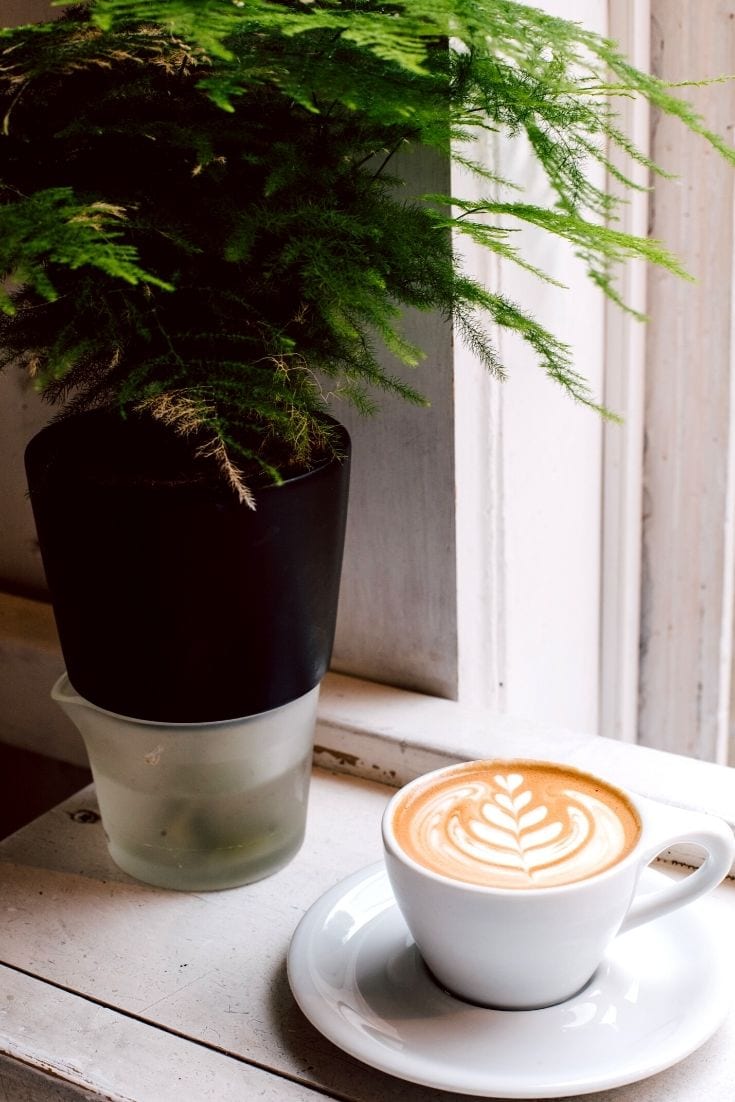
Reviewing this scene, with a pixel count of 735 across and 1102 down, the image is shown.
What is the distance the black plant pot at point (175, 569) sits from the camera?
563 mm

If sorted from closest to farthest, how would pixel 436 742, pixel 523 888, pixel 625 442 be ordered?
pixel 523 888 → pixel 436 742 → pixel 625 442

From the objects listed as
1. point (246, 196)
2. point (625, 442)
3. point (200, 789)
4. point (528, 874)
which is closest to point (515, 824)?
point (528, 874)

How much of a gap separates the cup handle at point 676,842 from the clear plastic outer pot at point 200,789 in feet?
0.71

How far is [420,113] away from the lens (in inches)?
21.4

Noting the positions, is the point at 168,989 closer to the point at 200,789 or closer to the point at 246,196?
the point at 200,789

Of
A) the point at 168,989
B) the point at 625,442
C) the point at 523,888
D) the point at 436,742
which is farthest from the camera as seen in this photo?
the point at 625,442

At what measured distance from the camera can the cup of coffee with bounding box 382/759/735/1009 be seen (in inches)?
19.5

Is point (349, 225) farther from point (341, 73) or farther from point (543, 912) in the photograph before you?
point (543, 912)

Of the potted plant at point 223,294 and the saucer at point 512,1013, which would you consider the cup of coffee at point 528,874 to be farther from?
the potted plant at point 223,294

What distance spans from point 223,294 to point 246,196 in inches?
2.0

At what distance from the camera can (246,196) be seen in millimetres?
579

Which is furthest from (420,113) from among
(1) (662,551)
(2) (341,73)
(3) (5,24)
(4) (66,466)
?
(1) (662,551)

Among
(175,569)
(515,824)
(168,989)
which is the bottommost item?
(168,989)

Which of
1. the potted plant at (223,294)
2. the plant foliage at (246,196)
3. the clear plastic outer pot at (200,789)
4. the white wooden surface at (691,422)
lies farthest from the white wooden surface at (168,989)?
the white wooden surface at (691,422)
